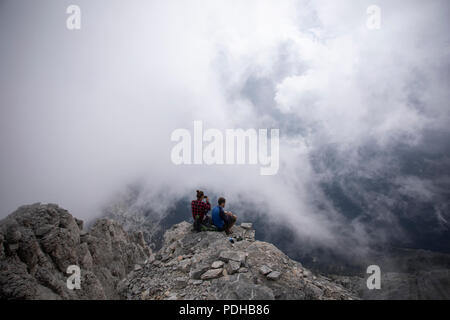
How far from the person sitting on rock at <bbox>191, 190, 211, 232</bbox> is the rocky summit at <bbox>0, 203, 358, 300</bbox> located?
3.98ft

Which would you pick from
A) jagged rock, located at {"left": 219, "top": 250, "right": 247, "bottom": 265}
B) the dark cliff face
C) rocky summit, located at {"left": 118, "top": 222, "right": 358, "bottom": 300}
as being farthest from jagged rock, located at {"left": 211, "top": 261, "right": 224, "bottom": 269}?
the dark cliff face

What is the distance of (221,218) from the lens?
40.2 ft

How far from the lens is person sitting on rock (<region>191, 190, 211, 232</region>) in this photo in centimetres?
1234

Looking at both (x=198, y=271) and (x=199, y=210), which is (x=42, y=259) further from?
(x=199, y=210)

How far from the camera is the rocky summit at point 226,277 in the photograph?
23.7 feet

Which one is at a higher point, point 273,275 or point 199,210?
point 199,210

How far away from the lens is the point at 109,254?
16328mm

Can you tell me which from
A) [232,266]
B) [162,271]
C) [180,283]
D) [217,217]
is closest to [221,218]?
[217,217]

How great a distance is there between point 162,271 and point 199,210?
13.4ft

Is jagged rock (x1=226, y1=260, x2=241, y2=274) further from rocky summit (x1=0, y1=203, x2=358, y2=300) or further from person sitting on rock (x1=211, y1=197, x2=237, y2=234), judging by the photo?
person sitting on rock (x1=211, y1=197, x2=237, y2=234)

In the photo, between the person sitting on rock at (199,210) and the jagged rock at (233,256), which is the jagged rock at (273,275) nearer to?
the jagged rock at (233,256)

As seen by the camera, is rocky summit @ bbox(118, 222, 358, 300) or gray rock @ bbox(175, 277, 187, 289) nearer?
rocky summit @ bbox(118, 222, 358, 300)
